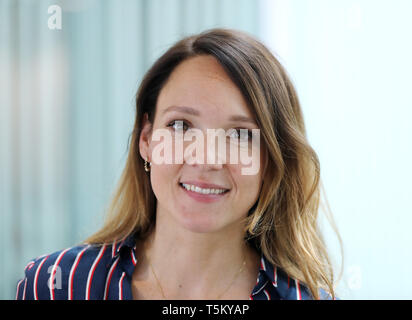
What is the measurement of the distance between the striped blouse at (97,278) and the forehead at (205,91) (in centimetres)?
40

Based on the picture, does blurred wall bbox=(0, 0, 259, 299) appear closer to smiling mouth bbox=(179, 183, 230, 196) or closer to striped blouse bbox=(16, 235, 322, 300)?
striped blouse bbox=(16, 235, 322, 300)

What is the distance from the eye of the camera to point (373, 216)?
1.61 metres

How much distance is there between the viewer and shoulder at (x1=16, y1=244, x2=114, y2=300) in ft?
3.24

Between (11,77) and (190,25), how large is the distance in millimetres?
718

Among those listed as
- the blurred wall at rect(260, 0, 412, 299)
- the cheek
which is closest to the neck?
the cheek

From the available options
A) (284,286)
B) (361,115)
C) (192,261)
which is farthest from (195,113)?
(361,115)

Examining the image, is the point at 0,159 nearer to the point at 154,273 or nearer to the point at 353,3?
the point at 154,273

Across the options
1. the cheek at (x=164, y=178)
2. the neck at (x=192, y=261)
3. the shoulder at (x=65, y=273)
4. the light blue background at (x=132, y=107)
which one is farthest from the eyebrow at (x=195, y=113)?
the light blue background at (x=132, y=107)

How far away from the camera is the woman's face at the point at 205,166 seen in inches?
36.6

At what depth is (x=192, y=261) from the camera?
1034mm

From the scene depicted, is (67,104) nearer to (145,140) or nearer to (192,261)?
(145,140)
